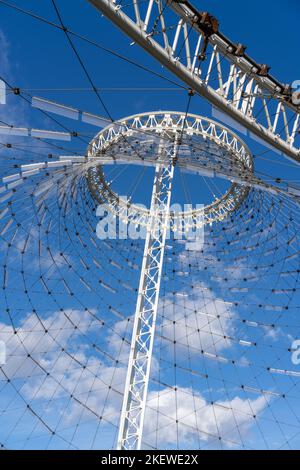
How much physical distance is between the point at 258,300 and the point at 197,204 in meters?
11.0

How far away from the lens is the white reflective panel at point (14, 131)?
20.1 meters

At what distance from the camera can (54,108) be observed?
59.9ft

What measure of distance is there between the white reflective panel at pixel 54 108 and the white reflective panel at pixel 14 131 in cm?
287

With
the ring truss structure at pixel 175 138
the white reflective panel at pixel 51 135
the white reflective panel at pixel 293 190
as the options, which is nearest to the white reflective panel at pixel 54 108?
the white reflective panel at pixel 51 135

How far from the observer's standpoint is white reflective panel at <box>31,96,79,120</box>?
17.8m

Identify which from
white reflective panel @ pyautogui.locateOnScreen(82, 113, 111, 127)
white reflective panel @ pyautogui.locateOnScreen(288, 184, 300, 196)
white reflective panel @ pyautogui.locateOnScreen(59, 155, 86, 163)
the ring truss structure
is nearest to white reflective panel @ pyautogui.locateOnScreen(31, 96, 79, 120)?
white reflective panel @ pyautogui.locateOnScreen(82, 113, 111, 127)

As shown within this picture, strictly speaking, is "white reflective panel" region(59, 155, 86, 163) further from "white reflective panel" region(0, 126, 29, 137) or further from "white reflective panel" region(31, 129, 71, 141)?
"white reflective panel" region(0, 126, 29, 137)

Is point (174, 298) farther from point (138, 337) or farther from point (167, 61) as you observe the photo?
point (167, 61)

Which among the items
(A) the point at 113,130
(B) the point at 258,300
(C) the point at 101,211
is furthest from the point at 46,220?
(B) the point at 258,300

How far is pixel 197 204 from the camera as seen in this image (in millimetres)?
39031

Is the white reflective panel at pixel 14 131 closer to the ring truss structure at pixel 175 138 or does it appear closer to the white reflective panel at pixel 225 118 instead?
the ring truss structure at pixel 175 138

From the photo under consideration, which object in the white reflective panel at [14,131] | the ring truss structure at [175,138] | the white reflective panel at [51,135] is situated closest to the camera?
the white reflective panel at [14,131]

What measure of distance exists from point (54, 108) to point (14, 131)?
10.8ft

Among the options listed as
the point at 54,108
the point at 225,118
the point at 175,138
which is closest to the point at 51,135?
the point at 54,108
